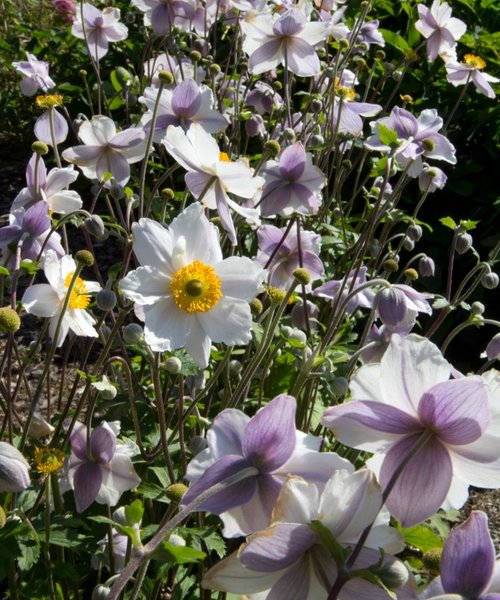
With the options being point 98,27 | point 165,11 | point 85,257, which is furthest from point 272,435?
point 98,27

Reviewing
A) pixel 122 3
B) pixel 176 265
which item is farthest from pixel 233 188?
pixel 122 3

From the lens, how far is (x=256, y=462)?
3.39ft

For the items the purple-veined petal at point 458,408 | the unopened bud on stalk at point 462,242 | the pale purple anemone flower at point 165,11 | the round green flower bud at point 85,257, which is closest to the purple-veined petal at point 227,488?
the purple-veined petal at point 458,408

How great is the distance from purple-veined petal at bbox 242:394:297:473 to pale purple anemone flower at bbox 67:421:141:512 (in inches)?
26.8

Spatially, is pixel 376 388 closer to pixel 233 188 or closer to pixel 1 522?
pixel 1 522

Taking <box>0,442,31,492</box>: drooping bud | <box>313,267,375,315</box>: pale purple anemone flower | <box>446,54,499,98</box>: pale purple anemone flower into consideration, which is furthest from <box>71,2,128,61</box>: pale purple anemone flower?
<box>0,442,31,492</box>: drooping bud

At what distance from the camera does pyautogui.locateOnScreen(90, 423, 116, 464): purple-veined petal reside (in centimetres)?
165

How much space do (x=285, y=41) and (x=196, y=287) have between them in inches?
63.9

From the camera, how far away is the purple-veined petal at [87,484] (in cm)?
167

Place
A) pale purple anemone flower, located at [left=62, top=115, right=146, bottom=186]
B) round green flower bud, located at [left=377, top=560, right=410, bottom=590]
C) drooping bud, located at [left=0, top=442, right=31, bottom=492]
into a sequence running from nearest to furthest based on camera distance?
round green flower bud, located at [left=377, top=560, right=410, bottom=590]
drooping bud, located at [left=0, top=442, right=31, bottom=492]
pale purple anemone flower, located at [left=62, top=115, right=146, bottom=186]

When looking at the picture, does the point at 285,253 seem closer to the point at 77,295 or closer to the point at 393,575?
the point at 77,295

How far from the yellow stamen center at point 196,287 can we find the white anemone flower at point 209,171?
315 mm

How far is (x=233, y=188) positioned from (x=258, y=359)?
536 millimetres

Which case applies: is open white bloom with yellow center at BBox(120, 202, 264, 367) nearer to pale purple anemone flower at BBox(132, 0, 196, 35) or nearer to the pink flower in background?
pale purple anemone flower at BBox(132, 0, 196, 35)
